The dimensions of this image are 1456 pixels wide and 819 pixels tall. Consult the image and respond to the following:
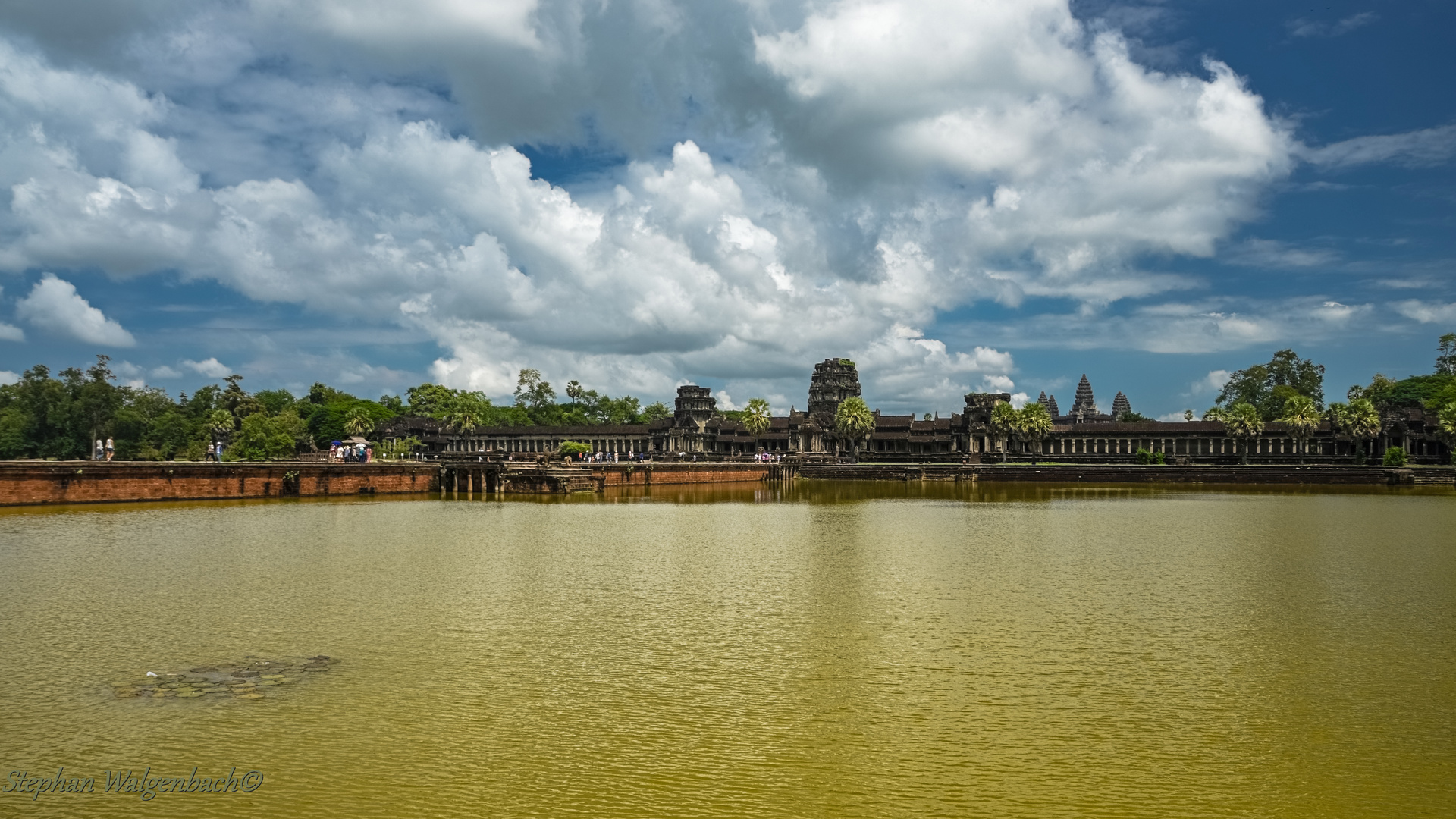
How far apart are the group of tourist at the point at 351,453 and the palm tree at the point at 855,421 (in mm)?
55654

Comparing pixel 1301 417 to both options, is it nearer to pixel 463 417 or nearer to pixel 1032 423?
pixel 1032 423

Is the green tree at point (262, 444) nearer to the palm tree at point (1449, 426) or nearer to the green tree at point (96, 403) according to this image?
the green tree at point (96, 403)

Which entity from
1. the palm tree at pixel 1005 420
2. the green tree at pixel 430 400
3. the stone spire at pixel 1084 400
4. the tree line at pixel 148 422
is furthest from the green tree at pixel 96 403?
the stone spire at pixel 1084 400

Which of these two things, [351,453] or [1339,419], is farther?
[1339,419]

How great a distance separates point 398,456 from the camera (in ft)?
345

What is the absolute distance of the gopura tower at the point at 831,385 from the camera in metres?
141

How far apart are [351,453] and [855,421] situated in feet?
188

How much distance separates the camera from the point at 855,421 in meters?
111

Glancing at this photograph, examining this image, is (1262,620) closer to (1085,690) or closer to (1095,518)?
(1085,690)

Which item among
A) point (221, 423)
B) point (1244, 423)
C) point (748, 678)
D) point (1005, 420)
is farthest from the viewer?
point (1005, 420)

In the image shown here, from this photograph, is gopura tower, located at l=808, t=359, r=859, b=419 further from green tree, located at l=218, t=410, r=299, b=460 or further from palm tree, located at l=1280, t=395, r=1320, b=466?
green tree, located at l=218, t=410, r=299, b=460

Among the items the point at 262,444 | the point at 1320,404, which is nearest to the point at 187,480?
the point at 262,444

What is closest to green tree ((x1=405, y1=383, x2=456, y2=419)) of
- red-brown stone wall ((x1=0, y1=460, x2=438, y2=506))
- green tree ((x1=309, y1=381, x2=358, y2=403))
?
green tree ((x1=309, y1=381, x2=358, y2=403))

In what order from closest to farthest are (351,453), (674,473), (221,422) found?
1. (351,453)
2. (674,473)
3. (221,422)
